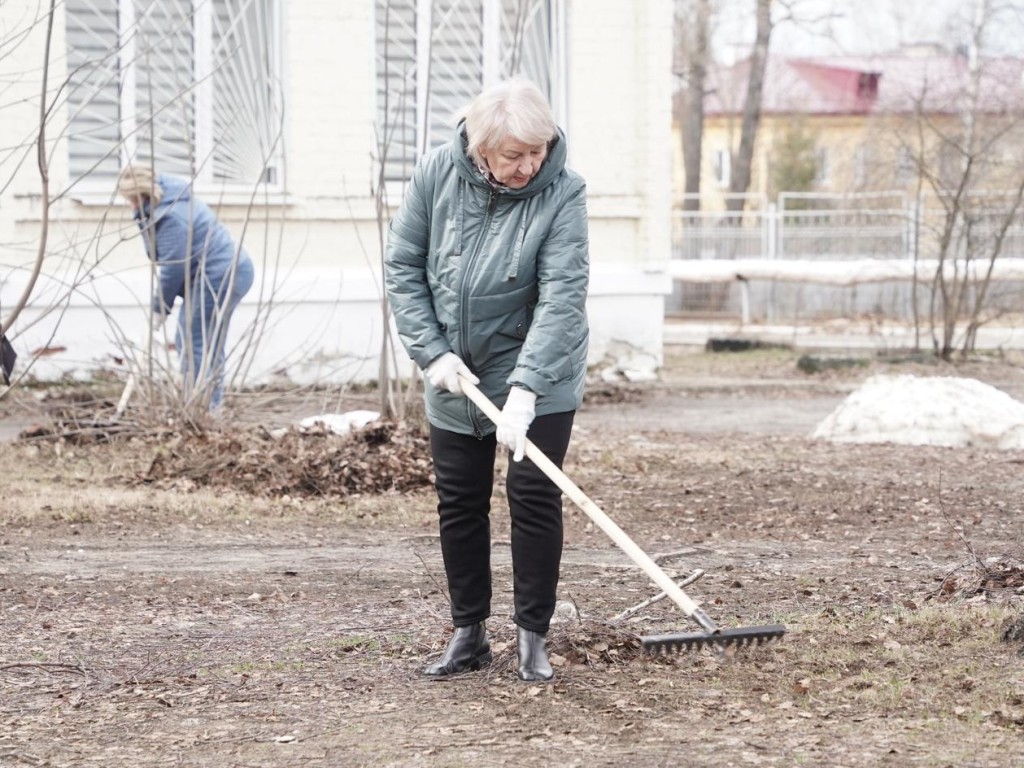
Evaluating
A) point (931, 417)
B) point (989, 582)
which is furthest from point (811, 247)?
point (989, 582)

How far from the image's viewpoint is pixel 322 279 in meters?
12.8

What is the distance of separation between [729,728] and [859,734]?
0.32 metres

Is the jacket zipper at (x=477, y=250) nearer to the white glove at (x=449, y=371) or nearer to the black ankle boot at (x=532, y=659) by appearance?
the white glove at (x=449, y=371)

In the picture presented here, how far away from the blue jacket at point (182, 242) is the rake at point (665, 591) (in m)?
4.75

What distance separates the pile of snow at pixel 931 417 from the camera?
9.44m

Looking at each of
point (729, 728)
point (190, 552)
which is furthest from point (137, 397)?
point (729, 728)

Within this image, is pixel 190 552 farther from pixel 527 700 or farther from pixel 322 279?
pixel 322 279

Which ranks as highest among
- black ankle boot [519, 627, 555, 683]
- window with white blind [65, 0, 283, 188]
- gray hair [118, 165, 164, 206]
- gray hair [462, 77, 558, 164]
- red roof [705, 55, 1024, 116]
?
red roof [705, 55, 1024, 116]

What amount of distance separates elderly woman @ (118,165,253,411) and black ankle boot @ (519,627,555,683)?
4.48 m

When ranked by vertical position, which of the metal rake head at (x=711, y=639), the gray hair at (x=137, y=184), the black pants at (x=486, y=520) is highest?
the gray hair at (x=137, y=184)

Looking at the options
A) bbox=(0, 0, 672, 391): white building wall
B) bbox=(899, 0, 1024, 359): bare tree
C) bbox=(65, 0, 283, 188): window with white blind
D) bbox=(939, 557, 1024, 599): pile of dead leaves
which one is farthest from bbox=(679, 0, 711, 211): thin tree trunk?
bbox=(939, 557, 1024, 599): pile of dead leaves

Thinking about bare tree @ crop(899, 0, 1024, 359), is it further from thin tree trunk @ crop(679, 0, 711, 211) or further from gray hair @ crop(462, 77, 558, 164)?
gray hair @ crop(462, 77, 558, 164)

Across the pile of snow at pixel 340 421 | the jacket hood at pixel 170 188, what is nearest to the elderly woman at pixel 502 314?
the pile of snow at pixel 340 421

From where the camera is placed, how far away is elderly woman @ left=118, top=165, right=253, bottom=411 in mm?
8359
